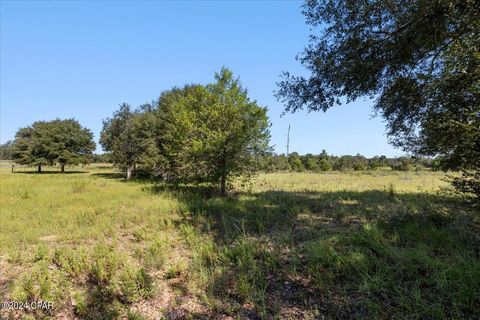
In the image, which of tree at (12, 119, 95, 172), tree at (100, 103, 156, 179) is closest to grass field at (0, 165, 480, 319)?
tree at (100, 103, 156, 179)

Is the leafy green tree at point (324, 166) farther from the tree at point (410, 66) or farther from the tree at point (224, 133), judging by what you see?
the tree at point (410, 66)

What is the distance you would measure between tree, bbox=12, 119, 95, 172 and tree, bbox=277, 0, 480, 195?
4339 centimetres

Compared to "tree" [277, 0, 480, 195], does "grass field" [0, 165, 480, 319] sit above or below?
below

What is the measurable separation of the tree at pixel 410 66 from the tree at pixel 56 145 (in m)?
43.4

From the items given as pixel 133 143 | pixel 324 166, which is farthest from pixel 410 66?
pixel 324 166

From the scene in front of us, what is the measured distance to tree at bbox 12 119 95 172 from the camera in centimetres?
4125

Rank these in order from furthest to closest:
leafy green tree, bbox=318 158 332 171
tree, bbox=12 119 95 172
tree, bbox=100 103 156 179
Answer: leafy green tree, bbox=318 158 332 171, tree, bbox=12 119 95 172, tree, bbox=100 103 156 179

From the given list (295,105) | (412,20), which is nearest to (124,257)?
(295,105)

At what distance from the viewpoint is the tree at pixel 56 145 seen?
41250 millimetres

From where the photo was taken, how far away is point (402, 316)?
3.76 metres

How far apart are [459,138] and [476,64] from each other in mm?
1337

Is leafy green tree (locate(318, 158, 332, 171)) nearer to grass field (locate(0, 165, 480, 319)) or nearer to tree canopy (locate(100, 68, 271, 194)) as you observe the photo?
tree canopy (locate(100, 68, 271, 194))

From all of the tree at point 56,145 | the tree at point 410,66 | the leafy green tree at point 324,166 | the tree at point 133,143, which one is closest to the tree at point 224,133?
the tree at point 410,66

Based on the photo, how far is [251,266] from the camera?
5.47 m
